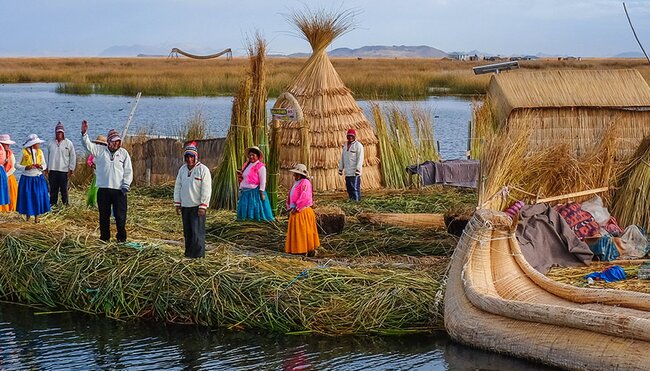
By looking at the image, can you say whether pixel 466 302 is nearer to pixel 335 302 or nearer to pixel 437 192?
pixel 335 302

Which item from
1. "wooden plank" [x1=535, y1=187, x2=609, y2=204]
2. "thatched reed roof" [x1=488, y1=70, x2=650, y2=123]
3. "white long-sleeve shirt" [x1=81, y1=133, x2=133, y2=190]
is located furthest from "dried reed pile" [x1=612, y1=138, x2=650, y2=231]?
"white long-sleeve shirt" [x1=81, y1=133, x2=133, y2=190]

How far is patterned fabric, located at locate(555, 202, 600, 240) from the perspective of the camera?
10039 millimetres

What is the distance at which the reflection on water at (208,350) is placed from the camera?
7.41 metres

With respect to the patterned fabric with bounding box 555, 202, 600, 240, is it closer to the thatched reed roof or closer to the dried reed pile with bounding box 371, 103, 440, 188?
the thatched reed roof

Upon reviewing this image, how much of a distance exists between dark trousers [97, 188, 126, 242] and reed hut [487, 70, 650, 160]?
530cm

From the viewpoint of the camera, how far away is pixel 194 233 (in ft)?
30.5

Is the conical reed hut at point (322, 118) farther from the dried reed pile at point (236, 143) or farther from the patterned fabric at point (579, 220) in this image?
the patterned fabric at point (579, 220)

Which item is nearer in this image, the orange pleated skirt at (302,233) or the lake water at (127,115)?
the orange pleated skirt at (302,233)

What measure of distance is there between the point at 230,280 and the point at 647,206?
485 cm

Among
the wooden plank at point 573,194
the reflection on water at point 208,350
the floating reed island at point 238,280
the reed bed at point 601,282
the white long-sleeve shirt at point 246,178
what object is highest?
the white long-sleeve shirt at point 246,178

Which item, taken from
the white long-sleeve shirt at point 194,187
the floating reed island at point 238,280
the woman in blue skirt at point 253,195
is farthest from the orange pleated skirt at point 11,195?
the white long-sleeve shirt at point 194,187

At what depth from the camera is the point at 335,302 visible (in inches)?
324

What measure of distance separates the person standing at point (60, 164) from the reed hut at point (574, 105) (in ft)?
18.9

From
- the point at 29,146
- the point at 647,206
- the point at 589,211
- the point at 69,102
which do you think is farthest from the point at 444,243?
the point at 69,102
